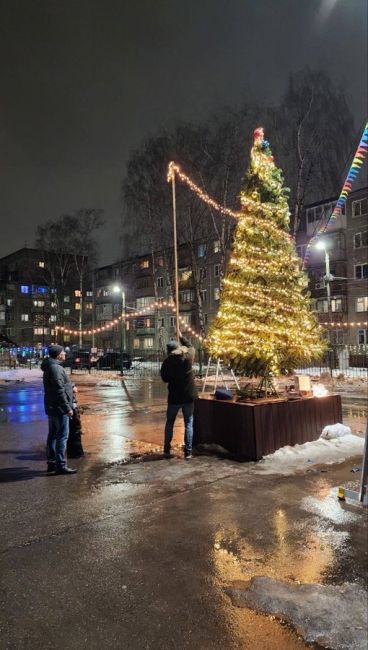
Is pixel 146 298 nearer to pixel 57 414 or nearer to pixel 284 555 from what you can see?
pixel 57 414

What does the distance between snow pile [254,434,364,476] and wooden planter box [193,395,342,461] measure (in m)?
0.16

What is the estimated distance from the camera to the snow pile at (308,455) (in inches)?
267

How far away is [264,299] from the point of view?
8.45m

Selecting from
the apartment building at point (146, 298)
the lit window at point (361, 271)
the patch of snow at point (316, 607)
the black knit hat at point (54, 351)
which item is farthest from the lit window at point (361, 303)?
the patch of snow at point (316, 607)

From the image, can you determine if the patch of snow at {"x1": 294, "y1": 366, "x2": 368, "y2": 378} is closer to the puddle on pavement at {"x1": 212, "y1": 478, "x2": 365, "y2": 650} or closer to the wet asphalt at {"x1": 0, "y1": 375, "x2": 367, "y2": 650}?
the wet asphalt at {"x1": 0, "y1": 375, "x2": 367, "y2": 650}

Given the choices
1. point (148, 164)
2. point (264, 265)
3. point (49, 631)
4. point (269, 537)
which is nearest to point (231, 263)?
point (264, 265)

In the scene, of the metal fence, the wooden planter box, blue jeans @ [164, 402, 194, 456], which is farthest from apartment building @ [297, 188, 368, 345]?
blue jeans @ [164, 402, 194, 456]

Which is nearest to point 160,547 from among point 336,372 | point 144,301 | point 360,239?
point 336,372

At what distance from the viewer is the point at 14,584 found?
144 inches

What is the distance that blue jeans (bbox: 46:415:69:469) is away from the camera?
22.4ft

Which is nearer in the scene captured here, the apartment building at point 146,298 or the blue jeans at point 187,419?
the blue jeans at point 187,419

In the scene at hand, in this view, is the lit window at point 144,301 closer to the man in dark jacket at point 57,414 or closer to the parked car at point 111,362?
the parked car at point 111,362

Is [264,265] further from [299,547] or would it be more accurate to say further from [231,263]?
[299,547]

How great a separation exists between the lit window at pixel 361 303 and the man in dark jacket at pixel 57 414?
37.8 meters
